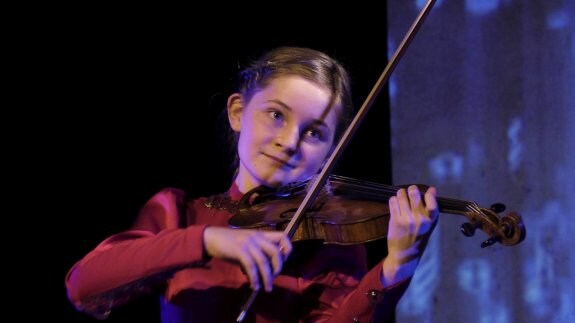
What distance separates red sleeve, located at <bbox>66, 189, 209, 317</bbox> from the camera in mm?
1052

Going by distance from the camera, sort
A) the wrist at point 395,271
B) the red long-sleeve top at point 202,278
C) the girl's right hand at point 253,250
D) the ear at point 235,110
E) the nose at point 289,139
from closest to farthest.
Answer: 1. the girl's right hand at point 253,250
2. the red long-sleeve top at point 202,278
3. the wrist at point 395,271
4. the nose at point 289,139
5. the ear at point 235,110

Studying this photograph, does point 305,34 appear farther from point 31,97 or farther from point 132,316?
point 132,316

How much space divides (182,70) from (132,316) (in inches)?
27.9

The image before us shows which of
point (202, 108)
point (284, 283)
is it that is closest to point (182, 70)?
point (202, 108)

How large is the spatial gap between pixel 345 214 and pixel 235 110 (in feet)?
1.40

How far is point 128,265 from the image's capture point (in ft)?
3.60

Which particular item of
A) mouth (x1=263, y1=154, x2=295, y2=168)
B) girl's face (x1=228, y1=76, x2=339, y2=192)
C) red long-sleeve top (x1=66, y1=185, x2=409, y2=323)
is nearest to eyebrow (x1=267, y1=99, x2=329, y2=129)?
girl's face (x1=228, y1=76, x2=339, y2=192)

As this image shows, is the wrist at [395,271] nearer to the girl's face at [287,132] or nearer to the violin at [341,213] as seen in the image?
the violin at [341,213]

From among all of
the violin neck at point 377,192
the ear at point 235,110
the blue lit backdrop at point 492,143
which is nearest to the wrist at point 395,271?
the violin neck at point 377,192

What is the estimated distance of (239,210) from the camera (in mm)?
1355

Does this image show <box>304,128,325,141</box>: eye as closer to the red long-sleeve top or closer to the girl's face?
the girl's face

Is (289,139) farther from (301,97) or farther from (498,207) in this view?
(498,207)

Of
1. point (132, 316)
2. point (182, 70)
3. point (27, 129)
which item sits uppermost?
point (182, 70)

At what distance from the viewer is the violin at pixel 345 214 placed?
1.09m
